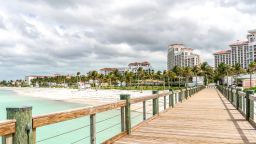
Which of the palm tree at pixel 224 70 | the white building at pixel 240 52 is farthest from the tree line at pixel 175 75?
the white building at pixel 240 52

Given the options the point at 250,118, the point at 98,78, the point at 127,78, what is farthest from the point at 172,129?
the point at 98,78

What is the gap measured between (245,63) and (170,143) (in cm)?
19160

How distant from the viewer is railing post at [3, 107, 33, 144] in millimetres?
3439

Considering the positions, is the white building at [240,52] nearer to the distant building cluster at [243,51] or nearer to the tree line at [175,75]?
the distant building cluster at [243,51]

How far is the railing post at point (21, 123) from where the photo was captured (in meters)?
3.44

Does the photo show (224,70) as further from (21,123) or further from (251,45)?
(21,123)

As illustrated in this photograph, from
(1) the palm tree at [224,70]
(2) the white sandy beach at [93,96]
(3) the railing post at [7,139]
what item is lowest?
(2) the white sandy beach at [93,96]

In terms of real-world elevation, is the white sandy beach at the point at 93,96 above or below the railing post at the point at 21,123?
below

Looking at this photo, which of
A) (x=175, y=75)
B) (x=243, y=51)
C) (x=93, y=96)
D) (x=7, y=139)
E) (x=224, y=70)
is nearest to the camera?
(x=7, y=139)

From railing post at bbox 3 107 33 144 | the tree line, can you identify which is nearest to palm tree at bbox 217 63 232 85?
the tree line

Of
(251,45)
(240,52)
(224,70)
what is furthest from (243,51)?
(224,70)

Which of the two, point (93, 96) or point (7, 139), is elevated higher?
point (7, 139)

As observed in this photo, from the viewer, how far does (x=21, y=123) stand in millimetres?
3484

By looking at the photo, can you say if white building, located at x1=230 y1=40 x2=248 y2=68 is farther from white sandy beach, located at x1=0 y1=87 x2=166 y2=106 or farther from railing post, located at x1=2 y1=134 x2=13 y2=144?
railing post, located at x1=2 y1=134 x2=13 y2=144
